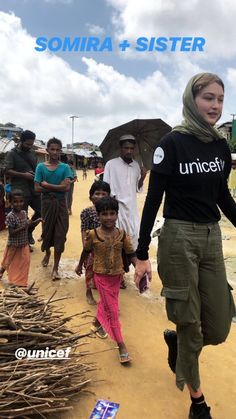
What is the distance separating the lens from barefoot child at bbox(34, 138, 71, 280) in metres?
4.92

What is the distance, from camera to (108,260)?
324cm

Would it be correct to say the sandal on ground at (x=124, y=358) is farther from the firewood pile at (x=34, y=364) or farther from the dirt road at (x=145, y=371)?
the firewood pile at (x=34, y=364)

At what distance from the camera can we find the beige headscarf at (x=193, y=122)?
221 centimetres

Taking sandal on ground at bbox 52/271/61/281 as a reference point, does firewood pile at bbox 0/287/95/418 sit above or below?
above

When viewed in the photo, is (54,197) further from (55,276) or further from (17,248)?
(55,276)

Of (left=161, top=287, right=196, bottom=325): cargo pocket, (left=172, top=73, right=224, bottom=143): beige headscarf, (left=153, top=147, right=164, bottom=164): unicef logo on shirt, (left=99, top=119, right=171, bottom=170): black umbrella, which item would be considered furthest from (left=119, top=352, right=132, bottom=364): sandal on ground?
(left=99, top=119, right=171, bottom=170): black umbrella

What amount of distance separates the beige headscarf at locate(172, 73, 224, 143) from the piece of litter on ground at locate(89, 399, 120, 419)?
1.84m

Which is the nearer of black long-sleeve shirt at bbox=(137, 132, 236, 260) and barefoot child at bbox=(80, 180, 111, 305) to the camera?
black long-sleeve shirt at bbox=(137, 132, 236, 260)

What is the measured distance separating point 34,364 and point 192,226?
1348mm

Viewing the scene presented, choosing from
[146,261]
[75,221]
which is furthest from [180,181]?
[75,221]

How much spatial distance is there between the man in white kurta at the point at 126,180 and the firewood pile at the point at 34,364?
1775 millimetres

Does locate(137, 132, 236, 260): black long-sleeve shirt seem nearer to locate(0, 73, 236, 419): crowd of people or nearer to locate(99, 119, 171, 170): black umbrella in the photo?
locate(0, 73, 236, 419): crowd of people

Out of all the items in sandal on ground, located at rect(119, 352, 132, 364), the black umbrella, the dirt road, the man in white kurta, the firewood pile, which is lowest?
the dirt road

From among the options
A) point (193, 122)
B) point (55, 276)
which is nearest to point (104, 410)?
point (193, 122)
